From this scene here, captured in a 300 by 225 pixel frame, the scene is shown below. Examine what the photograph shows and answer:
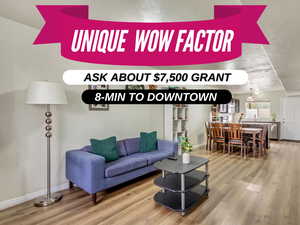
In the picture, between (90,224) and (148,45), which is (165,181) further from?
(148,45)

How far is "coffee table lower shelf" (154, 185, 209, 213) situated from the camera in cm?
208

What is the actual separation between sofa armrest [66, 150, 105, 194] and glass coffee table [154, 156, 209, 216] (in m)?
0.77

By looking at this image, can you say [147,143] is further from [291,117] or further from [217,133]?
[291,117]

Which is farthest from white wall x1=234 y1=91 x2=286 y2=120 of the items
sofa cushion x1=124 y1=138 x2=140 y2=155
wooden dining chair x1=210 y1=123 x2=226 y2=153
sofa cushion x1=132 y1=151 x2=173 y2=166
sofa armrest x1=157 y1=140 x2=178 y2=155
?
sofa cushion x1=124 y1=138 x2=140 y2=155

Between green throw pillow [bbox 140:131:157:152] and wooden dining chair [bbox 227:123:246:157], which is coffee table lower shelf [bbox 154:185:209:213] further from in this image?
wooden dining chair [bbox 227:123:246:157]

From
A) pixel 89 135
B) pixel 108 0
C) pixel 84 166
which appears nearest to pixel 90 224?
pixel 84 166

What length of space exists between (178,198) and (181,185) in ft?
1.16

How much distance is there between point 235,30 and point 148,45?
123 centimetres

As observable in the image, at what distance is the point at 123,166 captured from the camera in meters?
2.53

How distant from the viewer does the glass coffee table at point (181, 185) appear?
2053mm

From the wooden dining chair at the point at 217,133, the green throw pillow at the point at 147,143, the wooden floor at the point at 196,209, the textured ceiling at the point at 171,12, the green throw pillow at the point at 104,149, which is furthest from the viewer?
the wooden dining chair at the point at 217,133

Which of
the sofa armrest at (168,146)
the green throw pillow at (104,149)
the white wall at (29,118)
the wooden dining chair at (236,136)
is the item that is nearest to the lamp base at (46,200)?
the white wall at (29,118)

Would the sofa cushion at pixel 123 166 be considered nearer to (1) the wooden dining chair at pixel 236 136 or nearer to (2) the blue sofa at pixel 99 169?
(2) the blue sofa at pixel 99 169

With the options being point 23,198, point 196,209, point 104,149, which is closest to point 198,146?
point 196,209
